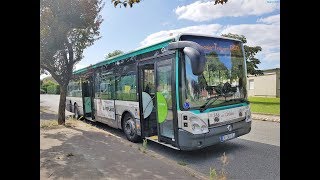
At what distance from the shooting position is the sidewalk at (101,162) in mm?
4910

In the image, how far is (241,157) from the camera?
20.8ft

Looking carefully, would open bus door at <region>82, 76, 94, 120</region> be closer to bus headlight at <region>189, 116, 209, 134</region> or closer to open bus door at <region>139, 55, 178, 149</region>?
open bus door at <region>139, 55, 178, 149</region>

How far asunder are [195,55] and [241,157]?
2.71m

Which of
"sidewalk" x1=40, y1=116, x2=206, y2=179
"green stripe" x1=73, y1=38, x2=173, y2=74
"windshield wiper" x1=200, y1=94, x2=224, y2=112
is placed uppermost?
"green stripe" x1=73, y1=38, x2=173, y2=74

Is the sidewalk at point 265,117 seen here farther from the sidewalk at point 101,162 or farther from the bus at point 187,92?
the sidewalk at point 101,162

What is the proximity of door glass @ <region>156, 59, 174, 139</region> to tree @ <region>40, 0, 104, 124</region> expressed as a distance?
175 inches

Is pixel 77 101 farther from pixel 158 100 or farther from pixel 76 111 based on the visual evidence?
pixel 158 100

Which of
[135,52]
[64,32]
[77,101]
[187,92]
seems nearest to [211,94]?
[187,92]

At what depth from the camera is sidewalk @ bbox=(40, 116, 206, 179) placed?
4910 mm

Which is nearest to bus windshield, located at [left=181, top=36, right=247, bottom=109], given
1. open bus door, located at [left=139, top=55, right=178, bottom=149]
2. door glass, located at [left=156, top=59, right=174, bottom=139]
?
open bus door, located at [left=139, top=55, right=178, bottom=149]

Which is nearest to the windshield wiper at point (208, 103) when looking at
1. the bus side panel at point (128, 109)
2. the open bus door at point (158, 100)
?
the open bus door at point (158, 100)
